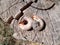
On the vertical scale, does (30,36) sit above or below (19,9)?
below

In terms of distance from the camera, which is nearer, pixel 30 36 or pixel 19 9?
pixel 30 36

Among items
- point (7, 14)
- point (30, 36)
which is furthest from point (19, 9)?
point (30, 36)

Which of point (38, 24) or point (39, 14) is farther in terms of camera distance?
point (39, 14)

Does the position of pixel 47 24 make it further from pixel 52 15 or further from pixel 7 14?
pixel 7 14
